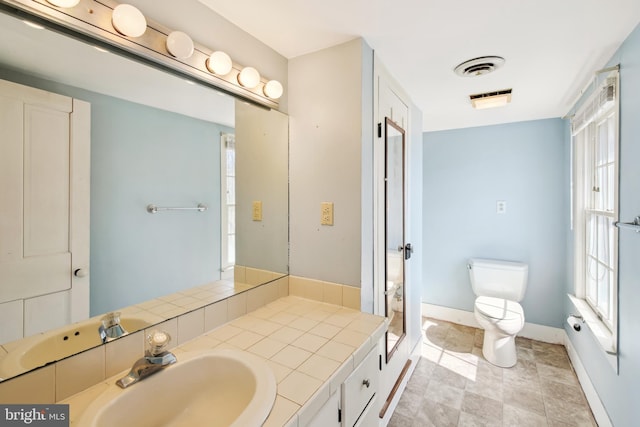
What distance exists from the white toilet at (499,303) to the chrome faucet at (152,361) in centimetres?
246

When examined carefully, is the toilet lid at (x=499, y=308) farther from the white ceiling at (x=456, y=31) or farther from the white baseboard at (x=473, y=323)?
the white ceiling at (x=456, y=31)

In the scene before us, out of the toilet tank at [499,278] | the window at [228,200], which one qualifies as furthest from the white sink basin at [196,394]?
the toilet tank at [499,278]

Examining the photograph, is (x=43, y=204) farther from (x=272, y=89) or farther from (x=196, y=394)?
(x=272, y=89)

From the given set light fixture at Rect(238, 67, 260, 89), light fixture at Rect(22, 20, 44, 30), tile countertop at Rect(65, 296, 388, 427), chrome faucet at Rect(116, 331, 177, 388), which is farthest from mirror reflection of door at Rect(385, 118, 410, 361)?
light fixture at Rect(22, 20, 44, 30)

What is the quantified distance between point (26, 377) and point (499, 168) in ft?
11.7

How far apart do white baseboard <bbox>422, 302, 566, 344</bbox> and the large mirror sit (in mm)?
2558

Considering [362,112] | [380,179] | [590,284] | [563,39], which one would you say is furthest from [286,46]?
[590,284]

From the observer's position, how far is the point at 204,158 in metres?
1.29

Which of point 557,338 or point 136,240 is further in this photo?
point 557,338

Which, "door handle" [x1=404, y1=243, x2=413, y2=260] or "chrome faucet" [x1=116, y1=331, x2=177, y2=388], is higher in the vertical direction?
"door handle" [x1=404, y1=243, x2=413, y2=260]

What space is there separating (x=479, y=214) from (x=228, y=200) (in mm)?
2762

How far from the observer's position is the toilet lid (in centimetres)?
243

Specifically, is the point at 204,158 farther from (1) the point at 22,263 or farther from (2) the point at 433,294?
(2) the point at 433,294

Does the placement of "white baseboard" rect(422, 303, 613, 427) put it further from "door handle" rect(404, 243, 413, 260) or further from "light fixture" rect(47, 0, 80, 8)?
"light fixture" rect(47, 0, 80, 8)
